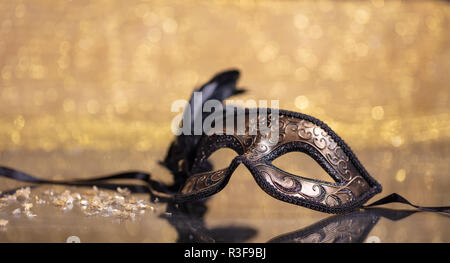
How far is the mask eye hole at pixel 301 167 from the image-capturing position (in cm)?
163

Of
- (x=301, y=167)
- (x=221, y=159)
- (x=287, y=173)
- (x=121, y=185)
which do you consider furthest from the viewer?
(x=221, y=159)

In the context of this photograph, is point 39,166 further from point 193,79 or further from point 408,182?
point 408,182

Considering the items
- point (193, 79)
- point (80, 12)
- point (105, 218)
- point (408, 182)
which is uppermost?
point (80, 12)

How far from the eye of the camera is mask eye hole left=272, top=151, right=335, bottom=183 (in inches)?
64.3

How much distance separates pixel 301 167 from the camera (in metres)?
1.82

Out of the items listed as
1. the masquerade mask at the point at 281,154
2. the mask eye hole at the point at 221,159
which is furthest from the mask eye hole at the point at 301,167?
the masquerade mask at the point at 281,154

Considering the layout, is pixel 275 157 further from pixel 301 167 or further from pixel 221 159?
pixel 221 159

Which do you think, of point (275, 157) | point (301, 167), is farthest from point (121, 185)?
point (301, 167)

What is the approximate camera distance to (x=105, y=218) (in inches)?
41.8

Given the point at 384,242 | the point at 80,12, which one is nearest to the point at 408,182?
the point at 384,242

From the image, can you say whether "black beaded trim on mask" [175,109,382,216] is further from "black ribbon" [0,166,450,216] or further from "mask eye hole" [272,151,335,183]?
"mask eye hole" [272,151,335,183]

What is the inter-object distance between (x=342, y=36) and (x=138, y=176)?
1681mm

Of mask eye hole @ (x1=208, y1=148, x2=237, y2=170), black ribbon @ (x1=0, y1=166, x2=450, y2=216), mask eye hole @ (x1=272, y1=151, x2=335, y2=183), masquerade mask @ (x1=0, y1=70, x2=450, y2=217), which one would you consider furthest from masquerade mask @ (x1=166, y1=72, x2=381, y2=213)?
mask eye hole @ (x1=208, y1=148, x2=237, y2=170)

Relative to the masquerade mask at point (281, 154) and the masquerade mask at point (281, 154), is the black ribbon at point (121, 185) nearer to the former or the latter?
the masquerade mask at point (281, 154)
